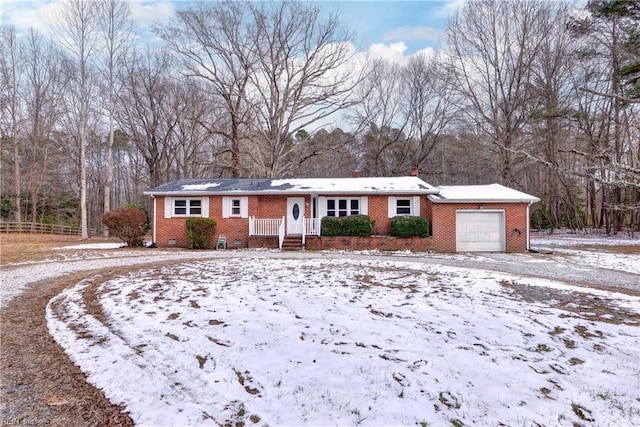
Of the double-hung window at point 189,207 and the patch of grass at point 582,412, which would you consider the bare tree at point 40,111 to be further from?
the patch of grass at point 582,412

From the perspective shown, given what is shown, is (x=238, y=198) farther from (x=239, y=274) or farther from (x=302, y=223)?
(x=239, y=274)

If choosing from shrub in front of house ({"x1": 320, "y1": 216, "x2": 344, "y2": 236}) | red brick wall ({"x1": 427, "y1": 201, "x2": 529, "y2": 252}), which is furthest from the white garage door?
shrub in front of house ({"x1": 320, "y1": 216, "x2": 344, "y2": 236})

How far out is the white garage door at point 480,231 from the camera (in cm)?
1455

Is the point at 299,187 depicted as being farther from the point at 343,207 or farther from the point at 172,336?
the point at 172,336

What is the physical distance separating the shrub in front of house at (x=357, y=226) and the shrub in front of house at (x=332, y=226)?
0.18 metres

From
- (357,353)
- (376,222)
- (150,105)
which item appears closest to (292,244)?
(376,222)

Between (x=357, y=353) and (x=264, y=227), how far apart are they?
484 inches

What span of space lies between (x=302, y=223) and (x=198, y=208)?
499 cm

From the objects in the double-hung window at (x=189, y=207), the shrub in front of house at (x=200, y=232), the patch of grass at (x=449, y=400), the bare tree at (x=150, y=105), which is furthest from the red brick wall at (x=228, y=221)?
the patch of grass at (x=449, y=400)

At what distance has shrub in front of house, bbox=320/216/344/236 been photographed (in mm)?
14766

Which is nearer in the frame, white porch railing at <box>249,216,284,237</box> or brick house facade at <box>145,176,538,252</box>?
brick house facade at <box>145,176,538,252</box>

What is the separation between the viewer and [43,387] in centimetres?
291

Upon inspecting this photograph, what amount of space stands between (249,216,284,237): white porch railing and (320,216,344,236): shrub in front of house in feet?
6.62

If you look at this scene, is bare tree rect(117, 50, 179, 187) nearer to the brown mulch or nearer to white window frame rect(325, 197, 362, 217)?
white window frame rect(325, 197, 362, 217)
